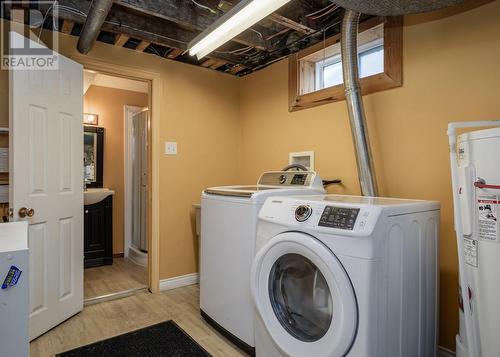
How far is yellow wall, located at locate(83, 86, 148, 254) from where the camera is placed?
12.8 ft


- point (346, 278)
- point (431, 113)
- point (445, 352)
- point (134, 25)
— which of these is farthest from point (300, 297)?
point (134, 25)

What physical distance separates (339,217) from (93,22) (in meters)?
1.96

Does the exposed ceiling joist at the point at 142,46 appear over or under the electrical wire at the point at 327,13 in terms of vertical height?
under

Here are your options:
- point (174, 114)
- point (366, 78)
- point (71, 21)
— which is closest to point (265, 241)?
point (366, 78)

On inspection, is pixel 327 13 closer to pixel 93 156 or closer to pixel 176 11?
pixel 176 11

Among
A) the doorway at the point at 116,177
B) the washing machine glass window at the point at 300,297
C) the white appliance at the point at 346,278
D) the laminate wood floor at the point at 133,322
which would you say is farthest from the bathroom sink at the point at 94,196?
the washing machine glass window at the point at 300,297

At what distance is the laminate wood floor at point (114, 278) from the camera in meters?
2.94

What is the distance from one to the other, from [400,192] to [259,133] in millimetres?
1602

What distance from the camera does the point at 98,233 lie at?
11.8 ft

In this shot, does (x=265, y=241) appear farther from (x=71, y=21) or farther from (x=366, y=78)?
(x=71, y=21)

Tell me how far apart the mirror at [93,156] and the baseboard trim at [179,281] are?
171 centimetres

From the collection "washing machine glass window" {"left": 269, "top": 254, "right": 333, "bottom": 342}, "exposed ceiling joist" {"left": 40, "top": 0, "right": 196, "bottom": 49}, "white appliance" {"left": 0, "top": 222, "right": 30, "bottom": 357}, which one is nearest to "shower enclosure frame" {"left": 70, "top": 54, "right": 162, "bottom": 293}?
"exposed ceiling joist" {"left": 40, "top": 0, "right": 196, "bottom": 49}

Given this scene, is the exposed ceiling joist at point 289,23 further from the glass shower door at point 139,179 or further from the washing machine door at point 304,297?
the glass shower door at point 139,179

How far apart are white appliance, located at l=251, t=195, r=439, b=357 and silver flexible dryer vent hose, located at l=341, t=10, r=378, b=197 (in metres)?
0.45
